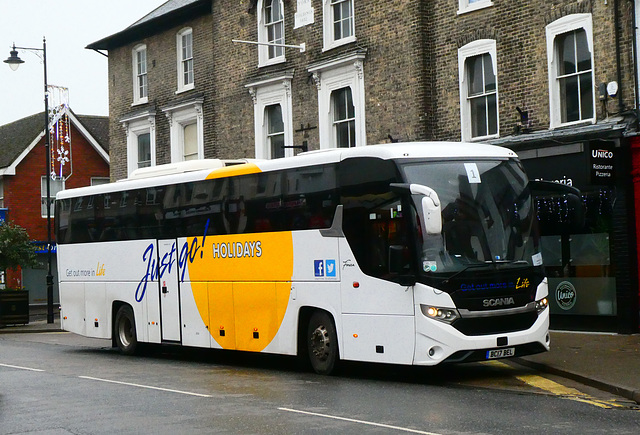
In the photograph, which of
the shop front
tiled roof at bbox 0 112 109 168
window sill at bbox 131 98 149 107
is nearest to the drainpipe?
the shop front

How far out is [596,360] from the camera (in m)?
14.7

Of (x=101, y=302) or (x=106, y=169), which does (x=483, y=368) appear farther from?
(x=106, y=169)

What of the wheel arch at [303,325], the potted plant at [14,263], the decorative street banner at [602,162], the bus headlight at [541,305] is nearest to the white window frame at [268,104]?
the potted plant at [14,263]

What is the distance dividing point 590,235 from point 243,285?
7.37 metres

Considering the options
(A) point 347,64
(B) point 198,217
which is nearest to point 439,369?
(B) point 198,217

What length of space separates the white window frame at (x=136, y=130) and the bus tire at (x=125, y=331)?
1353 centimetres

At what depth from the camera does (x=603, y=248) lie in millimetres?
19078

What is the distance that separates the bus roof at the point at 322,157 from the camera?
13.6 metres

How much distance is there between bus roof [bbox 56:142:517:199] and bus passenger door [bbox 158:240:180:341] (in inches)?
49.0

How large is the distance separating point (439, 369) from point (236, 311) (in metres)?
3.50

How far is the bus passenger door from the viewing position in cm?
1777

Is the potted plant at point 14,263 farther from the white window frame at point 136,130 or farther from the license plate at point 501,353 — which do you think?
the license plate at point 501,353

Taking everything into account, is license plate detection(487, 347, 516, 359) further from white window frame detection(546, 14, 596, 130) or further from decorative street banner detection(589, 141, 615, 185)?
white window frame detection(546, 14, 596, 130)

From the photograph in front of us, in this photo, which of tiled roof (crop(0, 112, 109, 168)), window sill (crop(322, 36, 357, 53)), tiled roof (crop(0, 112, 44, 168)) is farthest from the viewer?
tiled roof (crop(0, 112, 109, 168))
